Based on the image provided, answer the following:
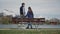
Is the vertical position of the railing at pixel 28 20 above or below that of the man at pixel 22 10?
below

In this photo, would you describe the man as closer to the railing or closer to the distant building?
the railing

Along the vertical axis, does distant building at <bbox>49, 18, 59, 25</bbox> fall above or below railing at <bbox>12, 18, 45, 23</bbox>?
below

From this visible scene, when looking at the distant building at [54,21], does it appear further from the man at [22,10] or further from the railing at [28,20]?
the man at [22,10]

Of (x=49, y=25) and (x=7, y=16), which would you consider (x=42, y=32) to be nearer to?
(x=49, y=25)

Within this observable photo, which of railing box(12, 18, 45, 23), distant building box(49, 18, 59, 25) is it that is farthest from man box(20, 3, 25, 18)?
distant building box(49, 18, 59, 25)

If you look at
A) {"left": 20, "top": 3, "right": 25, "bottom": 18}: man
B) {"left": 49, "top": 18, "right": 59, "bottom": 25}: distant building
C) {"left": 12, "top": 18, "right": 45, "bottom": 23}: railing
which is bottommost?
{"left": 49, "top": 18, "right": 59, "bottom": 25}: distant building

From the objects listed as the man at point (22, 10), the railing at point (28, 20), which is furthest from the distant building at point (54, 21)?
the man at point (22, 10)

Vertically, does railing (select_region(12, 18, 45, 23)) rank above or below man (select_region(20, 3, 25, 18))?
below

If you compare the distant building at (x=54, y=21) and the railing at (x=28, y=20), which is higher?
the railing at (x=28, y=20)

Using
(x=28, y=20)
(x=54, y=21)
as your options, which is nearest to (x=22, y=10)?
(x=28, y=20)

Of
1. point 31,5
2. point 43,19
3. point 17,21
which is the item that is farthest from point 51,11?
point 17,21

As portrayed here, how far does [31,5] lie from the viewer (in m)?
2.68

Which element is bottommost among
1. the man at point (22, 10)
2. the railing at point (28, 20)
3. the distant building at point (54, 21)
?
the distant building at point (54, 21)

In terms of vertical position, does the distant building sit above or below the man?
below
